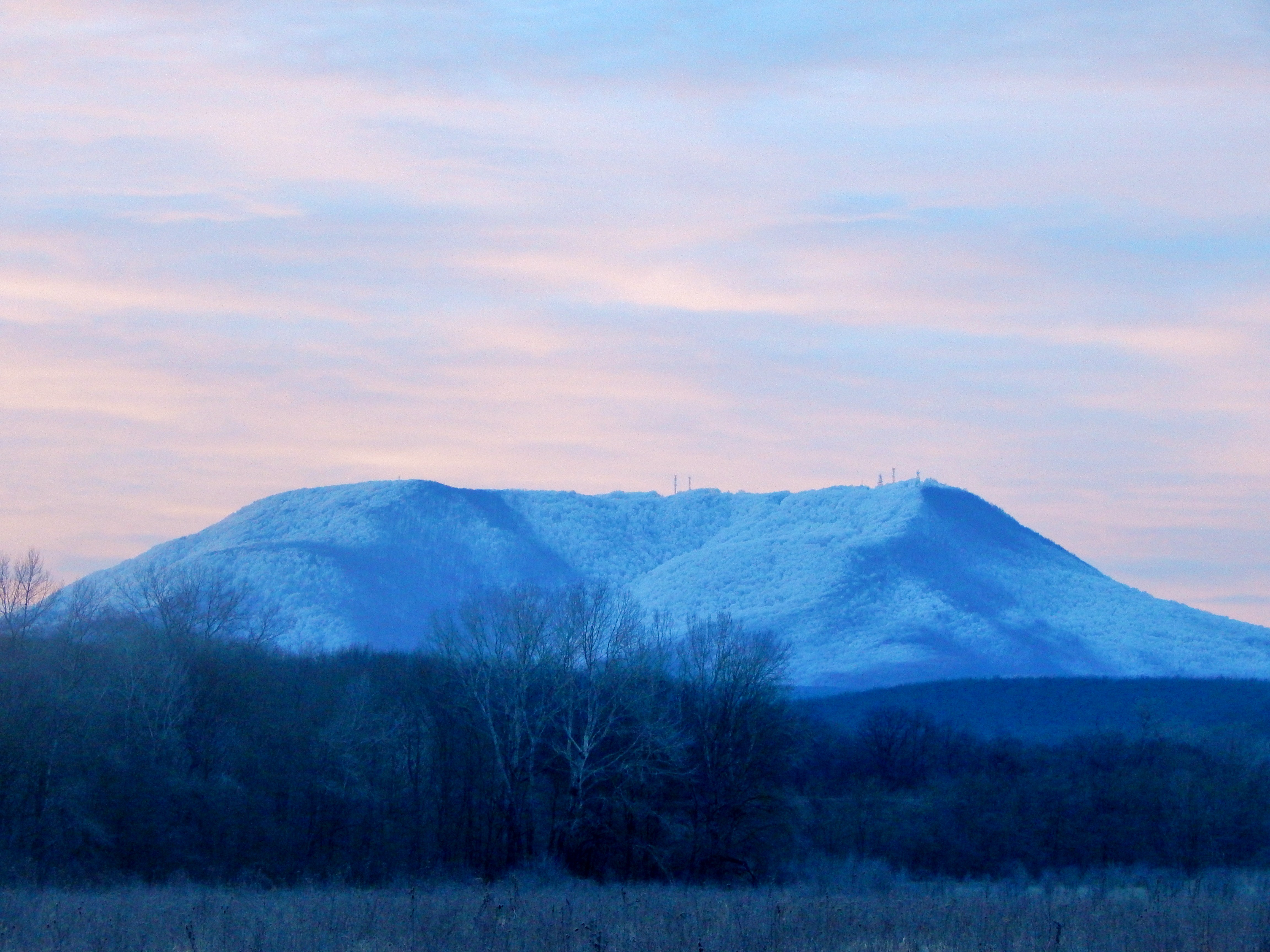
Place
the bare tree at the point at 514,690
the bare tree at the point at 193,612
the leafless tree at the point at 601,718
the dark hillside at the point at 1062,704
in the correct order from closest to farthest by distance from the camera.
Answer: the leafless tree at the point at 601,718
the bare tree at the point at 514,690
the bare tree at the point at 193,612
the dark hillside at the point at 1062,704

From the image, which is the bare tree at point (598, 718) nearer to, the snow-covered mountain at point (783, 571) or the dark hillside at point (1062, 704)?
the dark hillside at point (1062, 704)

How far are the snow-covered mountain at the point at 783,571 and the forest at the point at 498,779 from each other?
79.2 metres

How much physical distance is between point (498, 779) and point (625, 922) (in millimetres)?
22875

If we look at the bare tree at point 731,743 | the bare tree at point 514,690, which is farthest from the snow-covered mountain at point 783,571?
the bare tree at point 514,690

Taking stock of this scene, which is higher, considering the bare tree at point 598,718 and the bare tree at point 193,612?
the bare tree at point 193,612

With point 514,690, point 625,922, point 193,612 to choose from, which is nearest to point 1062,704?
point 193,612

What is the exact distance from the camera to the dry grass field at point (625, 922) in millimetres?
16203

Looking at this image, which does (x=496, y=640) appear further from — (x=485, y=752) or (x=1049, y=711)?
(x=1049, y=711)

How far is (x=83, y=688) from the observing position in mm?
41031

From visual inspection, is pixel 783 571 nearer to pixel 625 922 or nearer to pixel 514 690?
pixel 514 690

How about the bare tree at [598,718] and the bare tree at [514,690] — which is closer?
the bare tree at [598,718]

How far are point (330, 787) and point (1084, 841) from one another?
25.5m

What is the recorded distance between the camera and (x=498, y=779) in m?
41.4

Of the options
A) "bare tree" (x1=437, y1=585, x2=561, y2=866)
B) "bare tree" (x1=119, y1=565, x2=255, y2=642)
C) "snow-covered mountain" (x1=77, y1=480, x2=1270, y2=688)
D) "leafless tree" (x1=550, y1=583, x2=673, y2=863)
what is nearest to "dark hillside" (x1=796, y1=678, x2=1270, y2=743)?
"snow-covered mountain" (x1=77, y1=480, x2=1270, y2=688)
